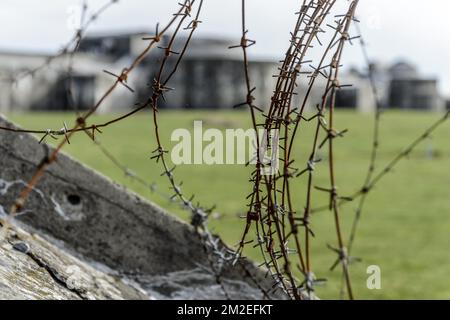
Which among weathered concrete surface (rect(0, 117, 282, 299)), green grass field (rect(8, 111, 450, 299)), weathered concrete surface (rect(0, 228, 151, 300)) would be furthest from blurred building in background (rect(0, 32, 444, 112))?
weathered concrete surface (rect(0, 228, 151, 300))

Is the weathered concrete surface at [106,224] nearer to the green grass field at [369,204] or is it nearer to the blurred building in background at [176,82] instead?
the green grass field at [369,204]

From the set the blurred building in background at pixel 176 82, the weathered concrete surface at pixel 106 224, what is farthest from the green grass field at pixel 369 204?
the blurred building in background at pixel 176 82

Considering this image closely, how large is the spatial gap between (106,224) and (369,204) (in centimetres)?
670

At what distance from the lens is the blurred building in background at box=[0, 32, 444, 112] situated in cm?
4216

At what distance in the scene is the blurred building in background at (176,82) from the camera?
42156 millimetres

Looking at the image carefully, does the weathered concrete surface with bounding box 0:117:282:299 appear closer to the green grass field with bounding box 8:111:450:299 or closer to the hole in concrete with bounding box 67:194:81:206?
the hole in concrete with bounding box 67:194:81:206

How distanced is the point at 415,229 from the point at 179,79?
133ft

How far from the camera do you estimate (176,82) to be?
47.3m

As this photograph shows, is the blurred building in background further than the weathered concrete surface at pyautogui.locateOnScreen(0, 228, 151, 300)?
Yes

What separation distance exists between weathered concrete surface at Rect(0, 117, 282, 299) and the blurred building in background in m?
34.7

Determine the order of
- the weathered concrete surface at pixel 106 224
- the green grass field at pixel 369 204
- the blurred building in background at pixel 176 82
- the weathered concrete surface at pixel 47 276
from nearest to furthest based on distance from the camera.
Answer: the weathered concrete surface at pixel 47 276 < the weathered concrete surface at pixel 106 224 < the green grass field at pixel 369 204 < the blurred building in background at pixel 176 82

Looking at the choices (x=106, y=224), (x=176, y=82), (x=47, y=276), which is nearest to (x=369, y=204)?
(x=106, y=224)

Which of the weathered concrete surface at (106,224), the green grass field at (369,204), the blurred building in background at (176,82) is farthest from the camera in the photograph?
the blurred building in background at (176,82)

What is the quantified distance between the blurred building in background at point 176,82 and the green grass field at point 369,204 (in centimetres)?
2188
